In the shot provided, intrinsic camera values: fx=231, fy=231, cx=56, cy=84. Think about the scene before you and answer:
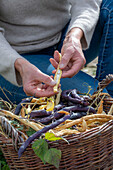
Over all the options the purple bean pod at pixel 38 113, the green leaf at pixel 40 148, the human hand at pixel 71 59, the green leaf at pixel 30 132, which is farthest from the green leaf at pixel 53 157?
the human hand at pixel 71 59

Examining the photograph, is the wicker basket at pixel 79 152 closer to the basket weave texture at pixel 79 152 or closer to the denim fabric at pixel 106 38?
the basket weave texture at pixel 79 152

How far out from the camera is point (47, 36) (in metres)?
1.45

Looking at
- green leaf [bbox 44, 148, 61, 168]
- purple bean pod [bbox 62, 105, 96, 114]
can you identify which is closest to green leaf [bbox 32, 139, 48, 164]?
green leaf [bbox 44, 148, 61, 168]

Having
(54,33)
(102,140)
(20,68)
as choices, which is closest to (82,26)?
(54,33)

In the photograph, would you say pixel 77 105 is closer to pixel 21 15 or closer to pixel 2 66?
pixel 2 66

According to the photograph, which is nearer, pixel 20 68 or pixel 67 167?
pixel 67 167

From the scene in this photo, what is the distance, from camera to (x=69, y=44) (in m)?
1.13

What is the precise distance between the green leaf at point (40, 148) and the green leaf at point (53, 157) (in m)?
0.01

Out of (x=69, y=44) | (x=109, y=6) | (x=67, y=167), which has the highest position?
(x=109, y=6)

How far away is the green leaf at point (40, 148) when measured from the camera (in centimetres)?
68

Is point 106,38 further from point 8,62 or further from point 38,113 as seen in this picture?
point 38,113

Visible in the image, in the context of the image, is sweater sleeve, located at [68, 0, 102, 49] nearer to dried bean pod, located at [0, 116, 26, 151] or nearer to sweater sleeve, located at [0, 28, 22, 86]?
sweater sleeve, located at [0, 28, 22, 86]

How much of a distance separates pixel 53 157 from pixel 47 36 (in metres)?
0.93

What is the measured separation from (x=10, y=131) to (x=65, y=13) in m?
1.02
